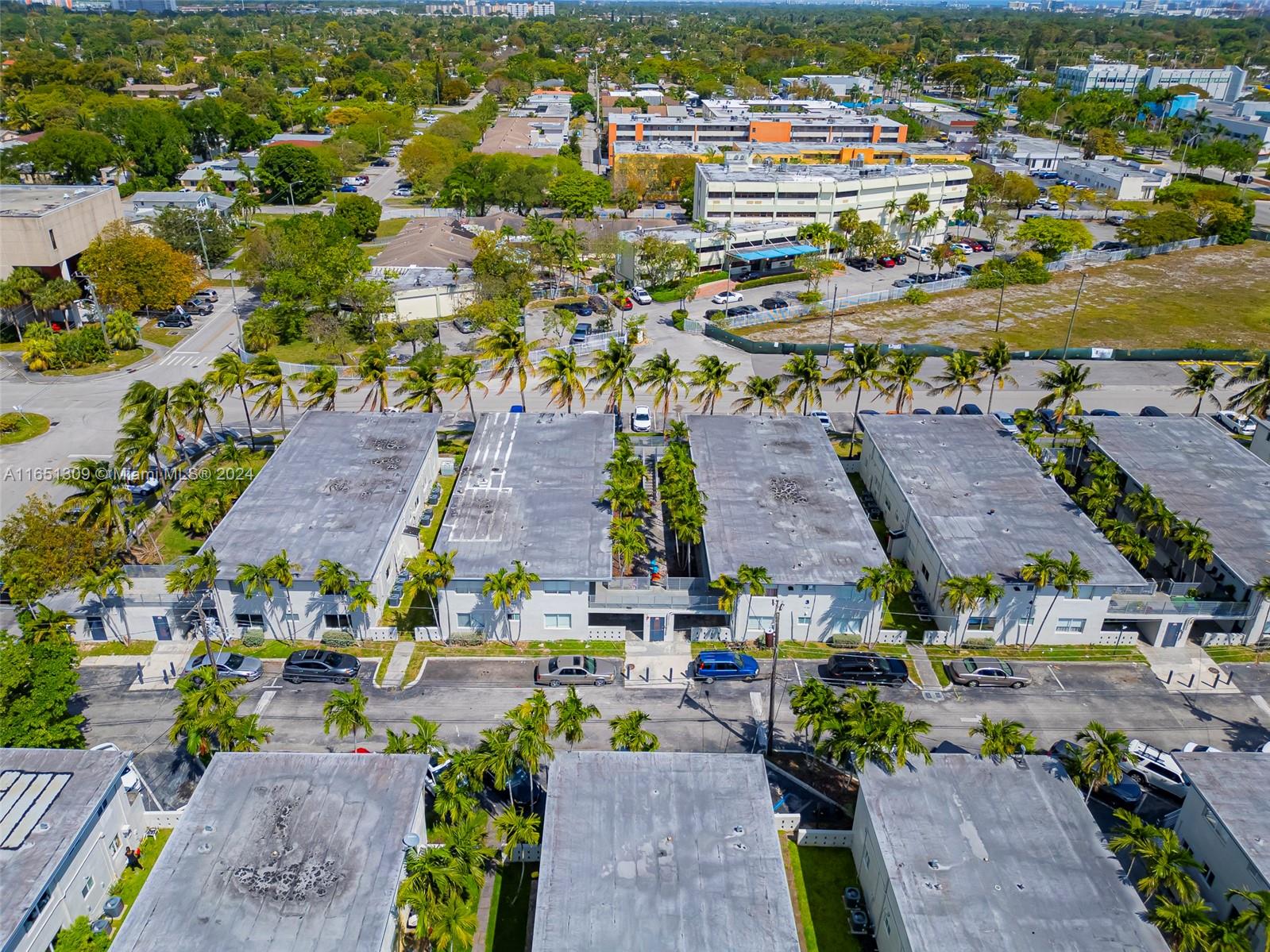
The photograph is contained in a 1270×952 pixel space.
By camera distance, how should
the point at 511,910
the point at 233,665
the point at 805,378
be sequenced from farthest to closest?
the point at 805,378
the point at 233,665
the point at 511,910

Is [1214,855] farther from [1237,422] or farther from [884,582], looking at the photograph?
[1237,422]

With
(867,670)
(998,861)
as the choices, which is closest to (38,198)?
(867,670)

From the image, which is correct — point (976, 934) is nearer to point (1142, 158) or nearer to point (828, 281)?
point (828, 281)

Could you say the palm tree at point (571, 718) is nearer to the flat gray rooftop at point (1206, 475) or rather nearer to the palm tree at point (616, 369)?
the palm tree at point (616, 369)

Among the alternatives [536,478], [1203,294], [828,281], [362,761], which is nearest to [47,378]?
[536,478]

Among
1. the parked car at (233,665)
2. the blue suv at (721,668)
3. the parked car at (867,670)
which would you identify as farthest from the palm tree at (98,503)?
the parked car at (867,670)

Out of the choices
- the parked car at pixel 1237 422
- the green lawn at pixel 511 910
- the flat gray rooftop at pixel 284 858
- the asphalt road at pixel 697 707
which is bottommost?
the asphalt road at pixel 697 707

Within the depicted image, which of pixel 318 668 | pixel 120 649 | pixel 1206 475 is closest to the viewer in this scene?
pixel 318 668
